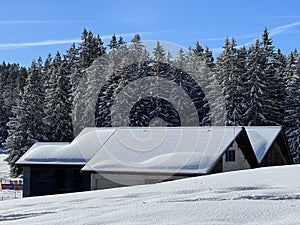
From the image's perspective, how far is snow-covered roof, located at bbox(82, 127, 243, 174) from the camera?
68.2ft

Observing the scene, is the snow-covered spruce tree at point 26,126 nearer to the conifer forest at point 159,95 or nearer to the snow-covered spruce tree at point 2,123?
the conifer forest at point 159,95

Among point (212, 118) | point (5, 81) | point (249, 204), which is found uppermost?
point (5, 81)

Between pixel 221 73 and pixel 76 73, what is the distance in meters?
15.8

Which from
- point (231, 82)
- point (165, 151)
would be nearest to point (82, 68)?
point (231, 82)

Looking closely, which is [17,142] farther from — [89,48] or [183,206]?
[183,206]

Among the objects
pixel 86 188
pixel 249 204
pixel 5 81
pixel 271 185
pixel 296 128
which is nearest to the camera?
pixel 249 204

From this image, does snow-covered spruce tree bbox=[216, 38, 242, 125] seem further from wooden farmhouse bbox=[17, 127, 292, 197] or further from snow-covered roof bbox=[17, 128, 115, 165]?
snow-covered roof bbox=[17, 128, 115, 165]

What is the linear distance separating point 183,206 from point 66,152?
19.5m

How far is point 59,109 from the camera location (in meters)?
47.1

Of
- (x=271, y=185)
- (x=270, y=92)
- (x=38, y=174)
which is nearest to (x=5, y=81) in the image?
(x=270, y=92)

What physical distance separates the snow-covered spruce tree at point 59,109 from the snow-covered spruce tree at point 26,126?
2.72 feet

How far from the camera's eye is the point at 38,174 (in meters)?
25.7

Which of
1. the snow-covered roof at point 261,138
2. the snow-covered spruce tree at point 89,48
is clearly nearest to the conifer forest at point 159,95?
the snow-covered spruce tree at point 89,48

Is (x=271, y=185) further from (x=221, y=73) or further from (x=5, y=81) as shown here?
(x=5, y=81)
